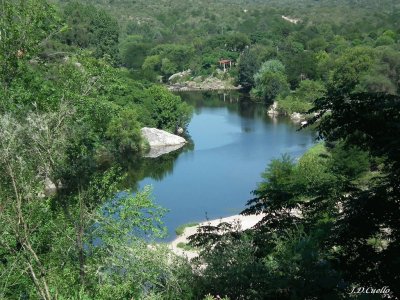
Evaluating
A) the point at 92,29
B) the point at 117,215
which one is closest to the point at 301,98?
the point at 92,29

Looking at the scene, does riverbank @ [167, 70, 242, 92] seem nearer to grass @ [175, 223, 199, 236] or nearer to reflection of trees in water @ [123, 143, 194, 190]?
reflection of trees in water @ [123, 143, 194, 190]

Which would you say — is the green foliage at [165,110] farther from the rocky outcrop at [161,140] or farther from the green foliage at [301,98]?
the green foliage at [301,98]

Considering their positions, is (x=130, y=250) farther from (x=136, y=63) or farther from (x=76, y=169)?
(x=136, y=63)

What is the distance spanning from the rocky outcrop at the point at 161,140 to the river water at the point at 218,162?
969 mm

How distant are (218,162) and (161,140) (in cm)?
653

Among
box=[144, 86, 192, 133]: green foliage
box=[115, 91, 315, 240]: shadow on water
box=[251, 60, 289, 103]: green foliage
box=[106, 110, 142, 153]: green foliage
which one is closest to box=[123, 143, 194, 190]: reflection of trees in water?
box=[115, 91, 315, 240]: shadow on water

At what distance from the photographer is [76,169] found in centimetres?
777

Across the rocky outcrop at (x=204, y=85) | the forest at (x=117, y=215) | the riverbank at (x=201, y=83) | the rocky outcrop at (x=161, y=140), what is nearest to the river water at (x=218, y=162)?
the rocky outcrop at (x=161, y=140)

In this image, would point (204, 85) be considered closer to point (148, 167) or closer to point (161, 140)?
point (161, 140)

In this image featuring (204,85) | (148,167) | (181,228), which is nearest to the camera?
(181,228)

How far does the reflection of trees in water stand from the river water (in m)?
0.06

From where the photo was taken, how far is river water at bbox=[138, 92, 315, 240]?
91.8 feet

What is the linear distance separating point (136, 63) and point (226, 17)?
2140 inches

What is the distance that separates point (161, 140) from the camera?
40.6 m
